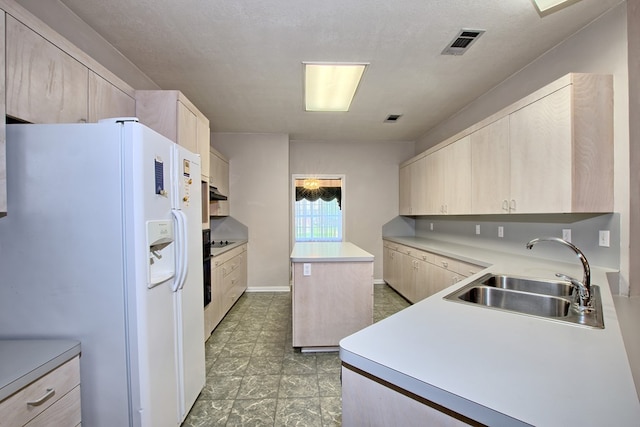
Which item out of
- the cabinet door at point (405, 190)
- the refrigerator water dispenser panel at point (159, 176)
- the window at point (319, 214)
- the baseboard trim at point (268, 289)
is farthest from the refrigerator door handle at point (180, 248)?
the window at point (319, 214)

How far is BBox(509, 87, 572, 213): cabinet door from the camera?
1.90 metres

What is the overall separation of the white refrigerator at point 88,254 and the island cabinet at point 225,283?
1.50 m

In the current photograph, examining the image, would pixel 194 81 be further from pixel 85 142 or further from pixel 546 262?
pixel 546 262

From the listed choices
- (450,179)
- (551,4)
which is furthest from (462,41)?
(450,179)

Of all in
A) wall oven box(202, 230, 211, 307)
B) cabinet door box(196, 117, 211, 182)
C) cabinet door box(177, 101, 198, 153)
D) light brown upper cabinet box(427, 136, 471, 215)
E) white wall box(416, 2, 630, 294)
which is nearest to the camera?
white wall box(416, 2, 630, 294)

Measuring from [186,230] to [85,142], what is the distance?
25.0 inches

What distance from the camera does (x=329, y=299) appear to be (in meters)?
2.61

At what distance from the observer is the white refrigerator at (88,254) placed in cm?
124

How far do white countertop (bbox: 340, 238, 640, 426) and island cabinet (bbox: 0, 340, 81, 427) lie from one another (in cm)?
112

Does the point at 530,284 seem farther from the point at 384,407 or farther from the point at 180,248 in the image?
the point at 180,248

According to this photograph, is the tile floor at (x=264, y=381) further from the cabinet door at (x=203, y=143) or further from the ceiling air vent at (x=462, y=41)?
the ceiling air vent at (x=462, y=41)

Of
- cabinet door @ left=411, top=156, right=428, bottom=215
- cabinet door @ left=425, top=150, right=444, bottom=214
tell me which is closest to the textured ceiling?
cabinet door @ left=425, top=150, right=444, bottom=214

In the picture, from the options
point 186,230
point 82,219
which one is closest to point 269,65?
point 186,230

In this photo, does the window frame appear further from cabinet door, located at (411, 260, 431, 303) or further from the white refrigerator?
the white refrigerator
